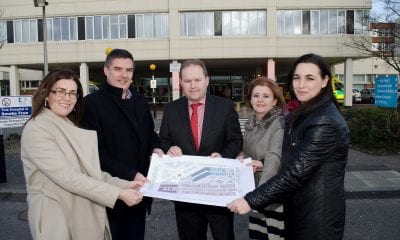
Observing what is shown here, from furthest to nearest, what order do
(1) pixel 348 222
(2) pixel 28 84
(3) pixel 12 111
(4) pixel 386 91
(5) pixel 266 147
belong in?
1. (2) pixel 28 84
2. (4) pixel 386 91
3. (3) pixel 12 111
4. (1) pixel 348 222
5. (5) pixel 266 147

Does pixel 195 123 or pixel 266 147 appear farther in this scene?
pixel 195 123

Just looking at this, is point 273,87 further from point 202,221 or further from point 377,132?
point 377,132

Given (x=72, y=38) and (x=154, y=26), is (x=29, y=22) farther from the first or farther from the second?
(x=154, y=26)

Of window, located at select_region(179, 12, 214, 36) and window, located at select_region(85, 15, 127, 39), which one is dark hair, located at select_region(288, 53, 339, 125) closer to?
window, located at select_region(179, 12, 214, 36)

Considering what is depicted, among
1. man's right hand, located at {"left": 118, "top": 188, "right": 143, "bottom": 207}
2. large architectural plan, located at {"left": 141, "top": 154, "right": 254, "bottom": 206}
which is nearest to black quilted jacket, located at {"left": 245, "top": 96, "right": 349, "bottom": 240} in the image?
large architectural plan, located at {"left": 141, "top": 154, "right": 254, "bottom": 206}

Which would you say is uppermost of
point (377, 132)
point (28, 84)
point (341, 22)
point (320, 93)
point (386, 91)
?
point (341, 22)

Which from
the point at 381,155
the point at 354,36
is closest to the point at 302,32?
the point at 354,36

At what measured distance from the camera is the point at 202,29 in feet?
96.3

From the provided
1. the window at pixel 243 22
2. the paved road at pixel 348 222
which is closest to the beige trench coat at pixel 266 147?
the paved road at pixel 348 222

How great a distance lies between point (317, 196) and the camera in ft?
7.41

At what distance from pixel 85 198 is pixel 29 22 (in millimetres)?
32903

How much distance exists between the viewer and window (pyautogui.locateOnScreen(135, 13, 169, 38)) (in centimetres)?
2962

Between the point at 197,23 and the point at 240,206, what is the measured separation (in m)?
28.2

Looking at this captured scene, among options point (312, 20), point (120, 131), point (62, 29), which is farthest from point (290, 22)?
point (120, 131)
